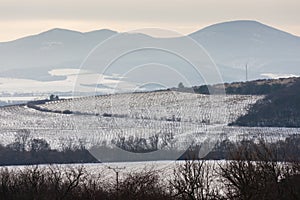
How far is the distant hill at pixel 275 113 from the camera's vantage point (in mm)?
110062

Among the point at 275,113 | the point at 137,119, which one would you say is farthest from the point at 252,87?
the point at 137,119

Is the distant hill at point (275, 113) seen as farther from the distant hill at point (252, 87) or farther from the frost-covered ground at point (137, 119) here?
the distant hill at point (252, 87)

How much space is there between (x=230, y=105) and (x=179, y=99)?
21.7ft

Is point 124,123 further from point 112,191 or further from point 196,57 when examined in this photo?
point 112,191

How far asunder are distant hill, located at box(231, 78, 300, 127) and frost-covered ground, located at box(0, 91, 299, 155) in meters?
1.78

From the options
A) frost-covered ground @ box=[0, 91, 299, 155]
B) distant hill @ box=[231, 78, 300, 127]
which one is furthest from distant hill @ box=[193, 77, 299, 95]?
distant hill @ box=[231, 78, 300, 127]

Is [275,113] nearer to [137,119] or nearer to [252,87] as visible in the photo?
[137,119]

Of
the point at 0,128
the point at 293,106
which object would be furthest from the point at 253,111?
the point at 0,128

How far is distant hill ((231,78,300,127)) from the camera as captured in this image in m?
110

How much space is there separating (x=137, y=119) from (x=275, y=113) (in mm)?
16546

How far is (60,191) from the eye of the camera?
157ft

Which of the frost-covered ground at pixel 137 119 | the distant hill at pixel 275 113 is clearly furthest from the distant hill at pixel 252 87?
the distant hill at pixel 275 113

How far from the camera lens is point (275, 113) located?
113m

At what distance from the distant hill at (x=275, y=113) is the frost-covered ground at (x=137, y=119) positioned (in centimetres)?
178
